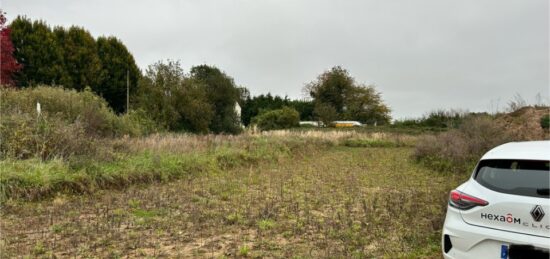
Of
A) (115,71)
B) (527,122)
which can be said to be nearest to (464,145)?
(527,122)

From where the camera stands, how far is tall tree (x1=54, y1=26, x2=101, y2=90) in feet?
79.6

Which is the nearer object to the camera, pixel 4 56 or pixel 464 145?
pixel 464 145

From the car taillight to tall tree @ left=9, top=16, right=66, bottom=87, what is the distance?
959 inches

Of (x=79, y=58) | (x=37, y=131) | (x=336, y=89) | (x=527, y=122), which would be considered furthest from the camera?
(x=336, y=89)

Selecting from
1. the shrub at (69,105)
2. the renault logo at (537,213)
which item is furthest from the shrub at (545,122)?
the shrub at (69,105)

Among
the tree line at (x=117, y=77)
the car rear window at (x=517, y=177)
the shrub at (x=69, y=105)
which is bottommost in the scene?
the car rear window at (x=517, y=177)

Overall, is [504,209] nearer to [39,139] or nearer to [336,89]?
[39,139]

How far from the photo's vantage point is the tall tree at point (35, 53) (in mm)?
22312

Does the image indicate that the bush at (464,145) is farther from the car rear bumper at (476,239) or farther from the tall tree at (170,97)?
the tall tree at (170,97)

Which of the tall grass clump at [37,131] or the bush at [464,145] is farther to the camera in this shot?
the bush at [464,145]

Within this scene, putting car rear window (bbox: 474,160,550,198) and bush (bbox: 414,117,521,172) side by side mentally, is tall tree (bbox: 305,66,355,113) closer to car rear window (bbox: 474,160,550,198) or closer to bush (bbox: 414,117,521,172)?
bush (bbox: 414,117,521,172)

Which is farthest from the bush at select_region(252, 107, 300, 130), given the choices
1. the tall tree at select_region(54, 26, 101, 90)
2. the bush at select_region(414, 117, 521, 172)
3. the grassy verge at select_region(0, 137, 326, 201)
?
the grassy verge at select_region(0, 137, 326, 201)

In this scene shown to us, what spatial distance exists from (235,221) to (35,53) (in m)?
23.3

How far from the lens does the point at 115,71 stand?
27.0 m
